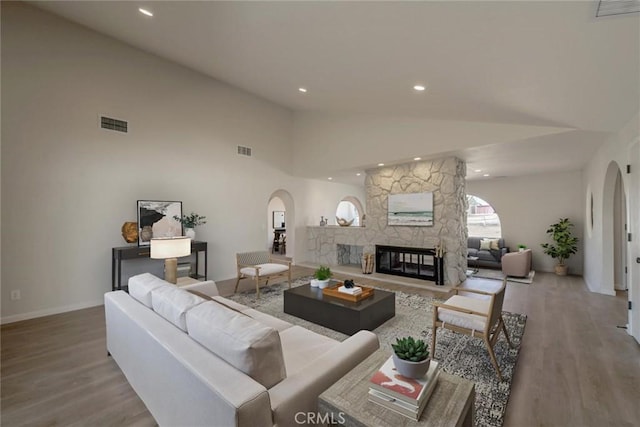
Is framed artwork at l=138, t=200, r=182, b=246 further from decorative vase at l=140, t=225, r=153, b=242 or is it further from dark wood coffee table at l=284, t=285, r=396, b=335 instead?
dark wood coffee table at l=284, t=285, r=396, b=335

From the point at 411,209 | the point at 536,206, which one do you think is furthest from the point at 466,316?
the point at 536,206

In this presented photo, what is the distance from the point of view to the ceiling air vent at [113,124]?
4.35 metres

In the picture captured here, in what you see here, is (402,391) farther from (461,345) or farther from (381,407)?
(461,345)

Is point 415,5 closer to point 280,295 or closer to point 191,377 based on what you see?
point 191,377

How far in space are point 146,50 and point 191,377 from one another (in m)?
5.56

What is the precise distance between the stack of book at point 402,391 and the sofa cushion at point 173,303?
119cm

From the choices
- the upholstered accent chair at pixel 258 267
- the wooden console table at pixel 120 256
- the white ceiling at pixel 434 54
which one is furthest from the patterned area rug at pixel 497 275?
the wooden console table at pixel 120 256

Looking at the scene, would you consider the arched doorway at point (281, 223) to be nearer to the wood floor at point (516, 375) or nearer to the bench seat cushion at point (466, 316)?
the wood floor at point (516, 375)

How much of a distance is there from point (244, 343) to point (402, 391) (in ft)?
2.44

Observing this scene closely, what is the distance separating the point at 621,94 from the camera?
2.56 m

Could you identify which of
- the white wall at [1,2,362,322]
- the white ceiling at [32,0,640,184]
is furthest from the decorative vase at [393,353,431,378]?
the white wall at [1,2,362,322]

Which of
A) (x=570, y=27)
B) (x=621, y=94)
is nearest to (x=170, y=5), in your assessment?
(x=570, y=27)

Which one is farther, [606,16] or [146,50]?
[146,50]

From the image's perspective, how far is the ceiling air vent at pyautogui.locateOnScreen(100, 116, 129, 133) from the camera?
435cm
